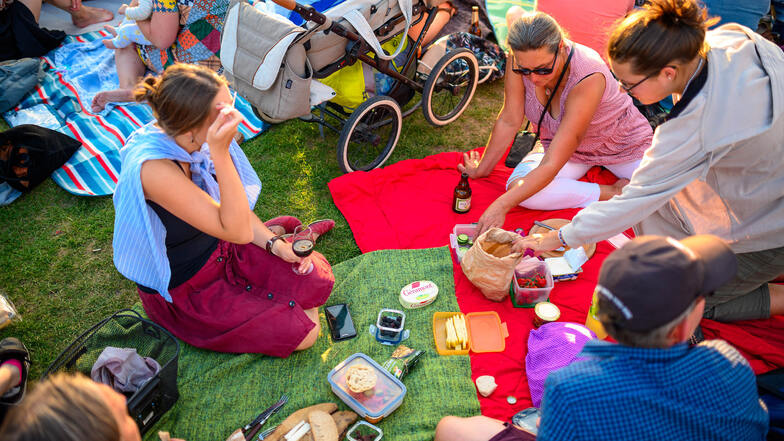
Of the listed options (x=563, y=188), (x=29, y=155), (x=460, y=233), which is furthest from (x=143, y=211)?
(x=563, y=188)

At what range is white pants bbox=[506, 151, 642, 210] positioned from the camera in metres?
3.71

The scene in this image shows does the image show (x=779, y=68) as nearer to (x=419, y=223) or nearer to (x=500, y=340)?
(x=500, y=340)

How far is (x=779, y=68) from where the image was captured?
2098mm

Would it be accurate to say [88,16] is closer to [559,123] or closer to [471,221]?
[471,221]

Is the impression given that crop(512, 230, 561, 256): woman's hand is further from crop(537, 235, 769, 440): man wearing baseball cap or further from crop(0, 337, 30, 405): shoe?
crop(0, 337, 30, 405): shoe

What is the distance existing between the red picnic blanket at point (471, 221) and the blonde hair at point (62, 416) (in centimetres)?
184

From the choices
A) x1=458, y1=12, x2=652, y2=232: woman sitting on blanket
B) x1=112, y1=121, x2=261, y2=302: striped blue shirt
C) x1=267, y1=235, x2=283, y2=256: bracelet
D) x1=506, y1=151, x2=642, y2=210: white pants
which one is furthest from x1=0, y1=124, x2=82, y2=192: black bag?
x1=506, y1=151, x2=642, y2=210: white pants

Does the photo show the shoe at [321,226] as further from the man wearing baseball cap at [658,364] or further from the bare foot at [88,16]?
the bare foot at [88,16]

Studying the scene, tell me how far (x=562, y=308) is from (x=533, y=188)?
32.5 inches

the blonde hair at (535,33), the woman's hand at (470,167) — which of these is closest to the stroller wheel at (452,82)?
the woman's hand at (470,167)

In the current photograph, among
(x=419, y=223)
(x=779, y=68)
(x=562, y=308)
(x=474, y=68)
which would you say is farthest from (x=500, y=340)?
(x=474, y=68)

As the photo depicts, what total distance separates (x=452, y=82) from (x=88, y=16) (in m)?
4.93

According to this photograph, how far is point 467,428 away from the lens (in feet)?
7.42

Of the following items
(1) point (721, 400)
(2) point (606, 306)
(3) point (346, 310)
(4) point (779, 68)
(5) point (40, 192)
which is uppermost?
(4) point (779, 68)
